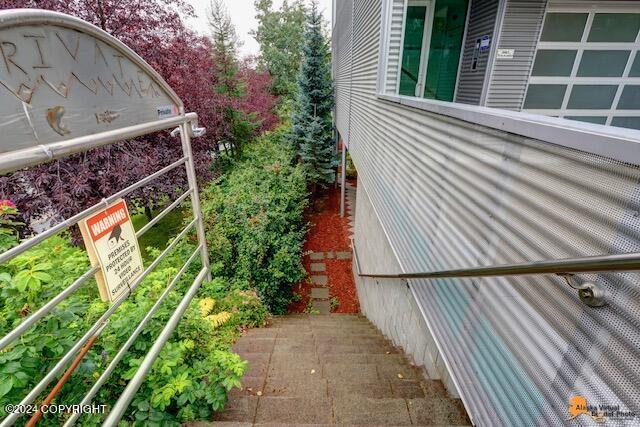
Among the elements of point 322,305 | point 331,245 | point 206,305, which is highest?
point 206,305

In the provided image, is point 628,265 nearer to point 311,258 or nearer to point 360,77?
point 360,77

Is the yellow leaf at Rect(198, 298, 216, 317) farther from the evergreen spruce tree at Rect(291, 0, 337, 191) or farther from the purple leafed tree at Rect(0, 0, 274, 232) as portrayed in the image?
the evergreen spruce tree at Rect(291, 0, 337, 191)

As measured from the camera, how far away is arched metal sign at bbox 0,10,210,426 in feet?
3.51

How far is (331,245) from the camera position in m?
9.13

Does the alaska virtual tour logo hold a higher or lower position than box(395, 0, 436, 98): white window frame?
lower

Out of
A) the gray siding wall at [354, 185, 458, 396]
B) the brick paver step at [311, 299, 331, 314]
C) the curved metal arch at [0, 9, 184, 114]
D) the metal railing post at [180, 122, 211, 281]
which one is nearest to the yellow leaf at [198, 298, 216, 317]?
the metal railing post at [180, 122, 211, 281]

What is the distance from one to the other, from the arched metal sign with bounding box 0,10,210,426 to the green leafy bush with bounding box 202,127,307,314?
3.40 meters

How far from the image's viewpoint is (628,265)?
2.45 feet

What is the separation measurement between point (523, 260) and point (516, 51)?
4869 mm

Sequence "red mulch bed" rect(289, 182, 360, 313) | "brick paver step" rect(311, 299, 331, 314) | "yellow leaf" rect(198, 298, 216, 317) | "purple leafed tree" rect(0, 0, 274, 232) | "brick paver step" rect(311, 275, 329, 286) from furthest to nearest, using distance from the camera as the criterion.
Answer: "brick paver step" rect(311, 275, 329, 286) → "red mulch bed" rect(289, 182, 360, 313) → "brick paver step" rect(311, 299, 331, 314) → "purple leafed tree" rect(0, 0, 274, 232) → "yellow leaf" rect(198, 298, 216, 317)

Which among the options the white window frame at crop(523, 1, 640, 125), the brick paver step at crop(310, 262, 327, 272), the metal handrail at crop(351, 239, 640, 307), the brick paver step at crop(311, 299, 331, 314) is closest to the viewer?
the metal handrail at crop(351, 239, 640, 307)

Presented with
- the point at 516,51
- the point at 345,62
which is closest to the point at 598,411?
the point at 516,51

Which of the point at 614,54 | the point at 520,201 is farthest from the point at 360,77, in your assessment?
the point at 520,201

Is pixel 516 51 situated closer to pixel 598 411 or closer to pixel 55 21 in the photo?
pixel 598 411
